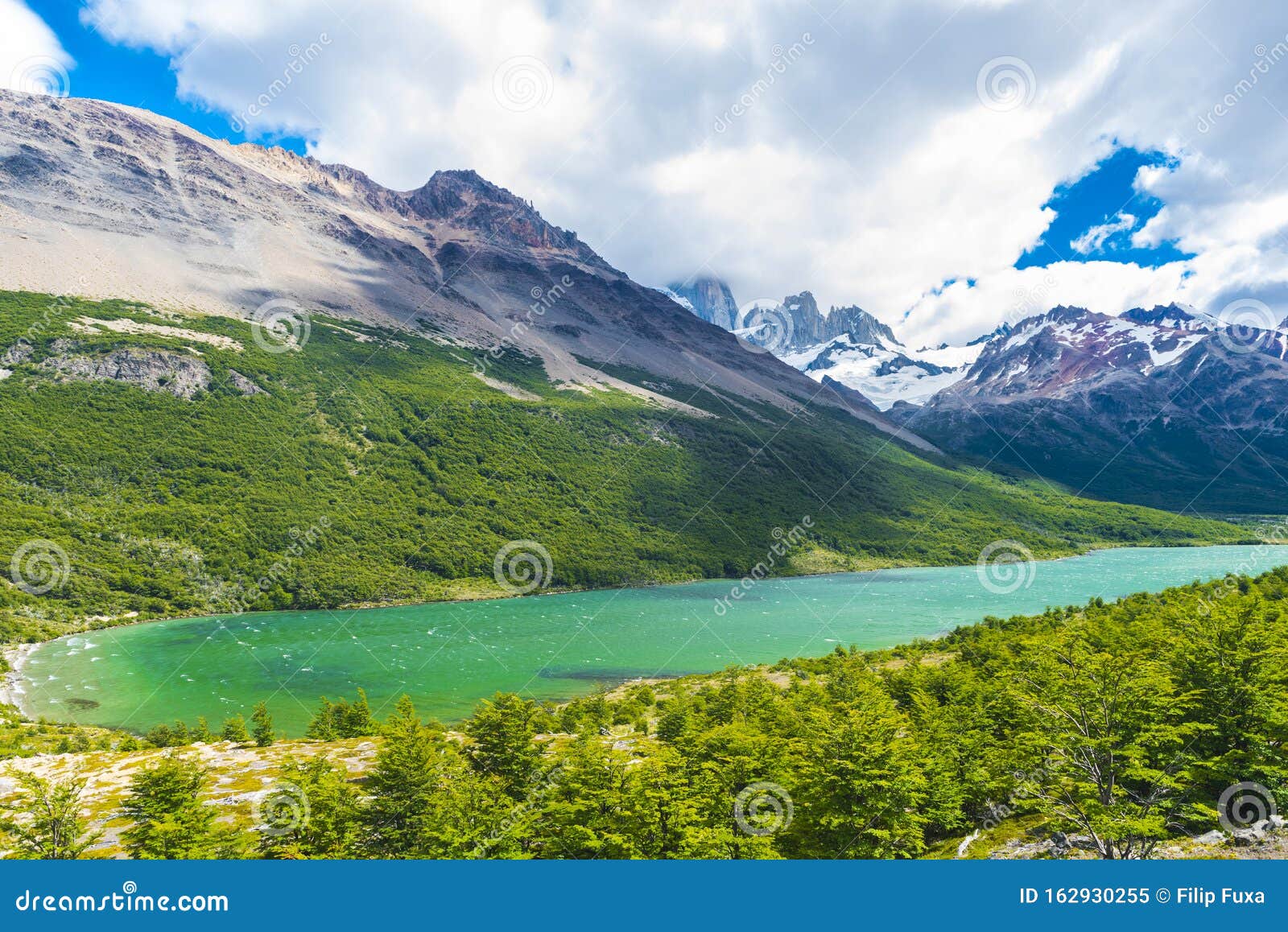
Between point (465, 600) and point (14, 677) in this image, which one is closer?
point (14, 677)

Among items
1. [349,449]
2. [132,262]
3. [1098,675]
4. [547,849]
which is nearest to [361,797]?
[547,849]

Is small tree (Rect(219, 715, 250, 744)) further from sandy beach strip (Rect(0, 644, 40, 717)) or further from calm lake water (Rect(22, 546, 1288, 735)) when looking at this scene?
sandy beach strip (Rect(0, 644, 40, 717))

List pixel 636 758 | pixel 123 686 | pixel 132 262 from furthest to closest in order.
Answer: pixel 132 262 → pixel 123 686 → pixel 636 758

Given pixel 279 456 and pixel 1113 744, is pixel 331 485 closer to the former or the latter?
pixel 279 456

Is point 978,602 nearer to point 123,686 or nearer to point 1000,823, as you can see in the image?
point 1000,823
